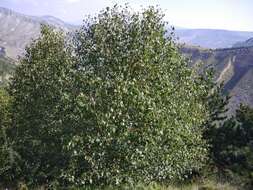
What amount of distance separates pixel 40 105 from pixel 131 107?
21634mm

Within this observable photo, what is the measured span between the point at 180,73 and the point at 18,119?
2221cm

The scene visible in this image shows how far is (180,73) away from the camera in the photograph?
91.5ft

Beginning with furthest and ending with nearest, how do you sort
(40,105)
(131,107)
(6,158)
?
(40,105)
(6,158)
(131,107)

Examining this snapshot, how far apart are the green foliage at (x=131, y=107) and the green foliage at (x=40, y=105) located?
8.42 m

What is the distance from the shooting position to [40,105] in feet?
138

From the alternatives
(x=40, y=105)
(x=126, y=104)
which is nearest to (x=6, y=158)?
(x=40, y=105)

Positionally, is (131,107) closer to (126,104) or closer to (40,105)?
(126,104)

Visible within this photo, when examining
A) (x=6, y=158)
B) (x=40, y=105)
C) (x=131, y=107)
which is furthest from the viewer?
(x=40, y=105)

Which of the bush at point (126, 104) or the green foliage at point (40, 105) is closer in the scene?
the bush at point (126, 104)

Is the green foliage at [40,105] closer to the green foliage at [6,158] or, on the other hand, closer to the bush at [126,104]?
the green foliage at [6,158]

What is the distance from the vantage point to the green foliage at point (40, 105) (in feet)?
122

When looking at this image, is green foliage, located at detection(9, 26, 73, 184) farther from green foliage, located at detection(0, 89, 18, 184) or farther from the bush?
the bush

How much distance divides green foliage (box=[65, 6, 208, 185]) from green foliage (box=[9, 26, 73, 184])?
8418 mm

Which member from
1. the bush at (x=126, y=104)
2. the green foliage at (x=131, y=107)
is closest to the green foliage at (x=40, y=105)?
the bush at (x=126, y=104)
